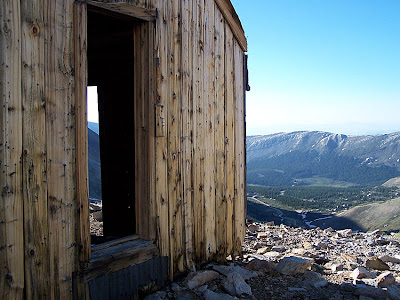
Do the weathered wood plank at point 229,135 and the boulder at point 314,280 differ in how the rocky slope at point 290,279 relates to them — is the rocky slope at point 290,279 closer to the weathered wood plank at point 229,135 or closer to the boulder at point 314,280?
the boulder at point 314,280

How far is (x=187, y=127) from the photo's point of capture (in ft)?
13.1

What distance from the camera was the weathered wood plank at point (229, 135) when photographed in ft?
15.5

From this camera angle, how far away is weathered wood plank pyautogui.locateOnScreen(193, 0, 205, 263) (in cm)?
413

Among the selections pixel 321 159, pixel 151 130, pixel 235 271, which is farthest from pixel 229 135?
pixel 321 159

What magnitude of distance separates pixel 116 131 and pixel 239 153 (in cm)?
181

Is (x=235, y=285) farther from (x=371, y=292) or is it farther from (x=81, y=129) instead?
(x=81, y=129)

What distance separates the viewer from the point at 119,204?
5.39 meters

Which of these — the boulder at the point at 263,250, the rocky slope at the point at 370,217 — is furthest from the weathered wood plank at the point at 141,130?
the rocky slope at the point at 370,217

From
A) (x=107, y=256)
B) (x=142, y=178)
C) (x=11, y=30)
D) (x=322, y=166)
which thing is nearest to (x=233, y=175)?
(x=142, y=178)

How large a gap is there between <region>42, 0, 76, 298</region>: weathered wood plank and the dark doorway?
7.70 feet

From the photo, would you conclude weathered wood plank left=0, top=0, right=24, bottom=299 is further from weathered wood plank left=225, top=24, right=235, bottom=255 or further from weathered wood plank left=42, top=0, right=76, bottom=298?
weathered wood plank left=225, top=24, right=235, bottom=255

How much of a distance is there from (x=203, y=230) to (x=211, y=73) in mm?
1832

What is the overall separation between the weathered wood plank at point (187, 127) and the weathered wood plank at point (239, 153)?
1.06 metres

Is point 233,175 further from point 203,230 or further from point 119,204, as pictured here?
point 119,204
